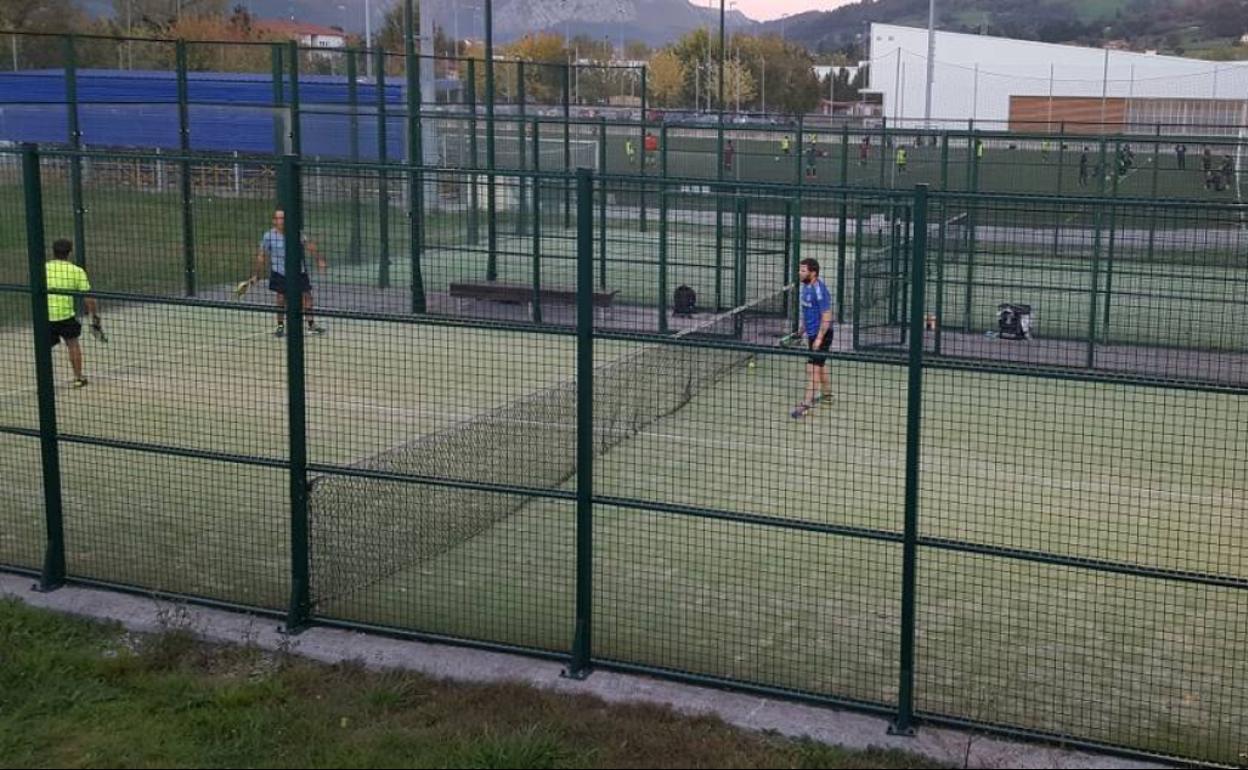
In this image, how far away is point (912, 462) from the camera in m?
7.11

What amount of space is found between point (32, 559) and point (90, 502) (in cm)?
153

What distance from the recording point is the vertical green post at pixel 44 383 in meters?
8.91

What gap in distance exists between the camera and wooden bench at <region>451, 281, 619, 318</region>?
20094 mm

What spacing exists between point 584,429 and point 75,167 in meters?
15.6

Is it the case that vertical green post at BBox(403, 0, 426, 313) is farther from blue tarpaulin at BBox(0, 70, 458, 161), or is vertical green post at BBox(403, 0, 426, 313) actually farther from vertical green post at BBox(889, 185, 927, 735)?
vertical green post at BBox(889, 185, 927, 735)

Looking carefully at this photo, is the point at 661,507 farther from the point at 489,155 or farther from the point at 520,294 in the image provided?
the point at 489,155

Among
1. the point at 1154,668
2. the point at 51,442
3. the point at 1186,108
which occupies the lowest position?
the point at 1154,668

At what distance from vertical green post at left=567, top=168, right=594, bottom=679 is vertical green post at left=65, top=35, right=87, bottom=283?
15019mm

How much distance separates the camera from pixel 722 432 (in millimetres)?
13969

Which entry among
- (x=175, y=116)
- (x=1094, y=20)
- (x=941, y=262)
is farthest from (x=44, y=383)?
(x=1094, y=20)

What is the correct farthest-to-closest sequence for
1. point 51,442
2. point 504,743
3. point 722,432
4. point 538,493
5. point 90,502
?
point 722,432 → point 90,502 → point 51,442 → point 538,493 → point 504,743

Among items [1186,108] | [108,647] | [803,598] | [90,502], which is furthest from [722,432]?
[1186,108]

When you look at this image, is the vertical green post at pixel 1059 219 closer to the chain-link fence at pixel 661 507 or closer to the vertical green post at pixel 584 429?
the chain-link fence at pixel 661 507

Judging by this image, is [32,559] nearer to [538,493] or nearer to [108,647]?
[108,647]
